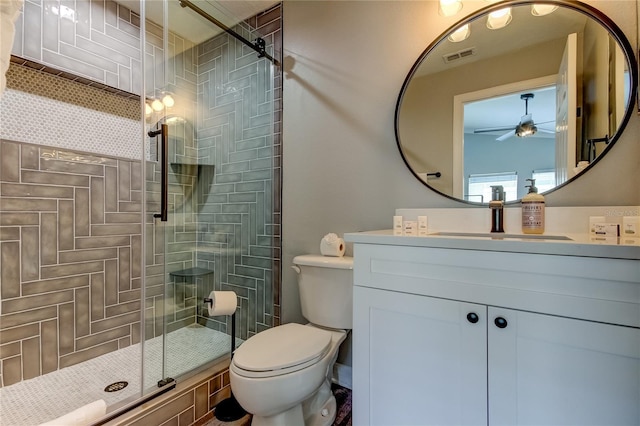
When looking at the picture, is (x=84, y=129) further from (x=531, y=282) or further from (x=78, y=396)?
(x=531, y=282)

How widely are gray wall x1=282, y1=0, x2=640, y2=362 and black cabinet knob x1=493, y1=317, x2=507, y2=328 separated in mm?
662

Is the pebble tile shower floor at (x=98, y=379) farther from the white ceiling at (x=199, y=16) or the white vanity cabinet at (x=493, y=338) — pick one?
the white ceiling at (x=199, y=16)

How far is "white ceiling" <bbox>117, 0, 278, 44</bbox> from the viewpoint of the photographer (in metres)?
1.75

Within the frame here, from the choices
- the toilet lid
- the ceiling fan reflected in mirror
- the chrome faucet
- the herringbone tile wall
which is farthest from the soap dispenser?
the herringbone tile wall

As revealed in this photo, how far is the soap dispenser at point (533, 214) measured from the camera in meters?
1.15

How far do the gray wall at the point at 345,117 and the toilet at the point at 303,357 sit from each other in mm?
268

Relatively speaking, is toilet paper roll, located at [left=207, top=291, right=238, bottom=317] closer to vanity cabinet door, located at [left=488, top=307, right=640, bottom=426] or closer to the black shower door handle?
the black shower door handle

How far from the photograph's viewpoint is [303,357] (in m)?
1.17

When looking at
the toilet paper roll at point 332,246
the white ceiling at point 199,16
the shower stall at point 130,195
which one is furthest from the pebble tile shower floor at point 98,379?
the white ceiling at point 199,16

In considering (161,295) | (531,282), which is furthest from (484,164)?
(161,295)

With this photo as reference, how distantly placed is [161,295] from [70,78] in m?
1.42

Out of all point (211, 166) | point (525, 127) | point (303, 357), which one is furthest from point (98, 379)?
point (525, 127)

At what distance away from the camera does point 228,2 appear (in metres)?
1.95

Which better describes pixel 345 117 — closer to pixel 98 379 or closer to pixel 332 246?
pixel 332 246
